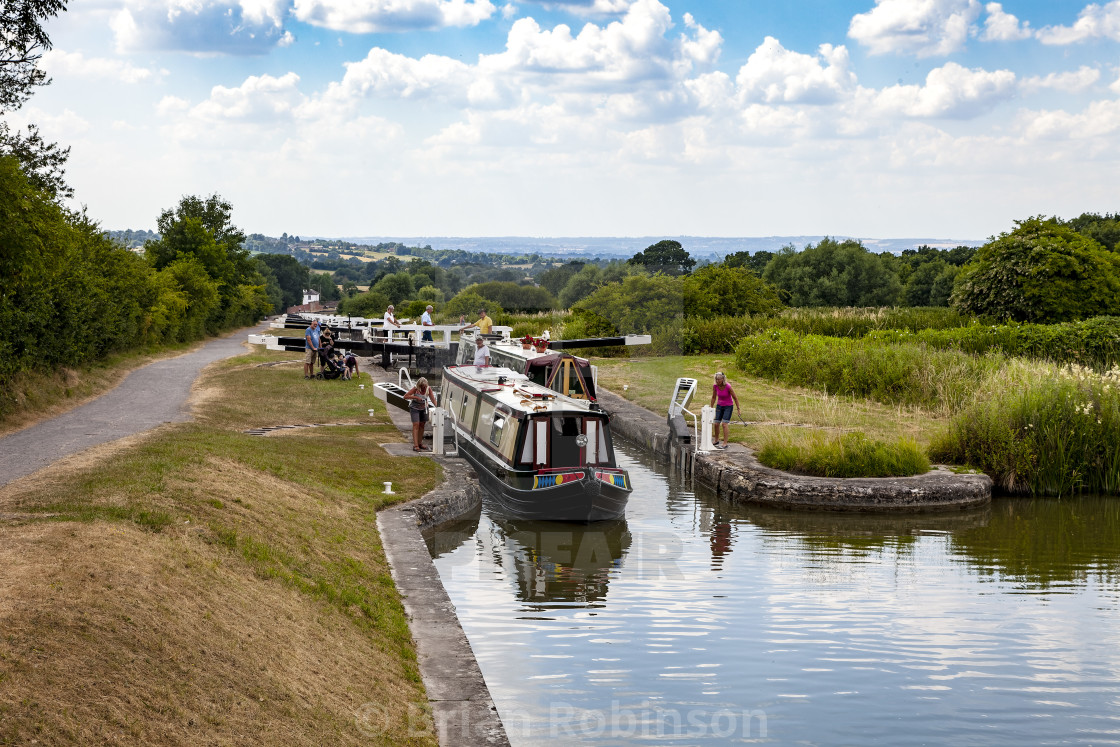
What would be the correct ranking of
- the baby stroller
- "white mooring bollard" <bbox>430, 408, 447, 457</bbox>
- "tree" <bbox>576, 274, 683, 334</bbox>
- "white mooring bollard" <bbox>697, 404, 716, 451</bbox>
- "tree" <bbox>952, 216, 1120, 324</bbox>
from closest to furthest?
"white mooring bollard" <bbox>430, 408, 447, 457</bbox>
"white mooring bollard" <bbox>697, 404, 716, 451</bbox>
the baby stroller
"tree" <bbox>952, 216, 1120, 324</bbox>
"tree" <bbox>576, 274, 683, 334</bbox>

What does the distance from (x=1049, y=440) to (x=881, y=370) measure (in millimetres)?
7447

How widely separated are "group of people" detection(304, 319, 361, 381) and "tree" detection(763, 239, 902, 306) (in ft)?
143

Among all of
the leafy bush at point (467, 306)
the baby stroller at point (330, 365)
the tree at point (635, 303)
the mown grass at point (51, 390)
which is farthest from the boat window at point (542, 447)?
the tree at point (635, 303)

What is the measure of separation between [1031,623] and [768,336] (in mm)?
20945

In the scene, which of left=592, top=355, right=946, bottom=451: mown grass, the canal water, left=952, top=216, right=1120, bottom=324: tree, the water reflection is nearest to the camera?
the canal water

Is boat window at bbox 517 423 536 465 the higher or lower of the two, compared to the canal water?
higher

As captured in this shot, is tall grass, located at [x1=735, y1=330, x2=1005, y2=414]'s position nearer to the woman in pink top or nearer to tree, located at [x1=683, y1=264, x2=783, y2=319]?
the woman in pink top

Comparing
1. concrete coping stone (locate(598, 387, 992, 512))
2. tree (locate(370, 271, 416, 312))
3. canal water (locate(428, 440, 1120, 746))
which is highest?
tree (locate(370, 271, 416, 312))

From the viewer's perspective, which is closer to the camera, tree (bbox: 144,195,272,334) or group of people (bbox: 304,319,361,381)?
group of people (bbox: 304,319,361,381)

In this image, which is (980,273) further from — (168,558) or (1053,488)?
(168,558)

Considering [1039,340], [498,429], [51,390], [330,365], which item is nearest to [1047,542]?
[498,429]

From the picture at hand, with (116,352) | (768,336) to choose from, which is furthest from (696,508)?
(116,352)

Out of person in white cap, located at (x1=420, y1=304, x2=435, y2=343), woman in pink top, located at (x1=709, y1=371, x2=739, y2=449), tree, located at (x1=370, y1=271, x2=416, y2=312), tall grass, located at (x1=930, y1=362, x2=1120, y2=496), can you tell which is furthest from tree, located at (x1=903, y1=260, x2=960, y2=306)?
woman in pink top, located at (x1=709, y1=371, x2=739, y2=449)

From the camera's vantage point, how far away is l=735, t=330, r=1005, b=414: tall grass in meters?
21.1
